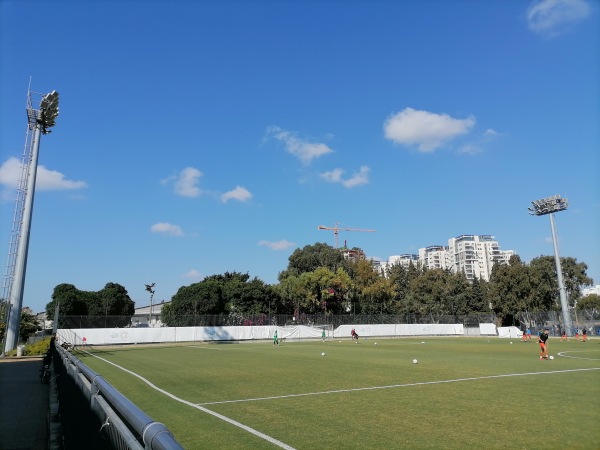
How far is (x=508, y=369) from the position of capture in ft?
59.0

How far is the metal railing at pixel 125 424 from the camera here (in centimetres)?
211

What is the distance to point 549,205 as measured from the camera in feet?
225

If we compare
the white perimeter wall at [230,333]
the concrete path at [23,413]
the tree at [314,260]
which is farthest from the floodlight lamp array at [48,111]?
the tree at [314,260]

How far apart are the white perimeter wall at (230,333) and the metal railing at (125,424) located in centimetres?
3733

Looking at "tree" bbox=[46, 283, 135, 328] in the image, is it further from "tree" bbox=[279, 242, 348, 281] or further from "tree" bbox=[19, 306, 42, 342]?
"tree" bbox=[279, 242, 348, 281]

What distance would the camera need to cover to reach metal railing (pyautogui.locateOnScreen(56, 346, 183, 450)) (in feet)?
6.91

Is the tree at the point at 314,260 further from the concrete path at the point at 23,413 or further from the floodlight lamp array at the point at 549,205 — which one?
the concrete path at the point at 23,413

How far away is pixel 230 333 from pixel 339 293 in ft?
106

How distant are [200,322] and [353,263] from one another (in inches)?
1927

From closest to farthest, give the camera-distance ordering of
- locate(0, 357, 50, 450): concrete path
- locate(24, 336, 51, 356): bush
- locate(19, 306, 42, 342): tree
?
locate(0, 357, 50, 450): concrete path
locate(24, 336, 51, 356): bush
locate(19, 306, 42, 342): tree

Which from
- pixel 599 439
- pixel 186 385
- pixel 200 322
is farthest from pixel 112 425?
pixel 200 322

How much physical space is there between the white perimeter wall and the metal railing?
37333 millimetres

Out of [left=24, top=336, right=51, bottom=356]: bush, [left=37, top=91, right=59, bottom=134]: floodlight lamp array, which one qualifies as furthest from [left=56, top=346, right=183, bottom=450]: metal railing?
[left=37, top=91, right=59, bottom=134]: floodlight lamp array

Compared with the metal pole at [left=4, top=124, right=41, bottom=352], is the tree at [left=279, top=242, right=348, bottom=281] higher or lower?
higher
